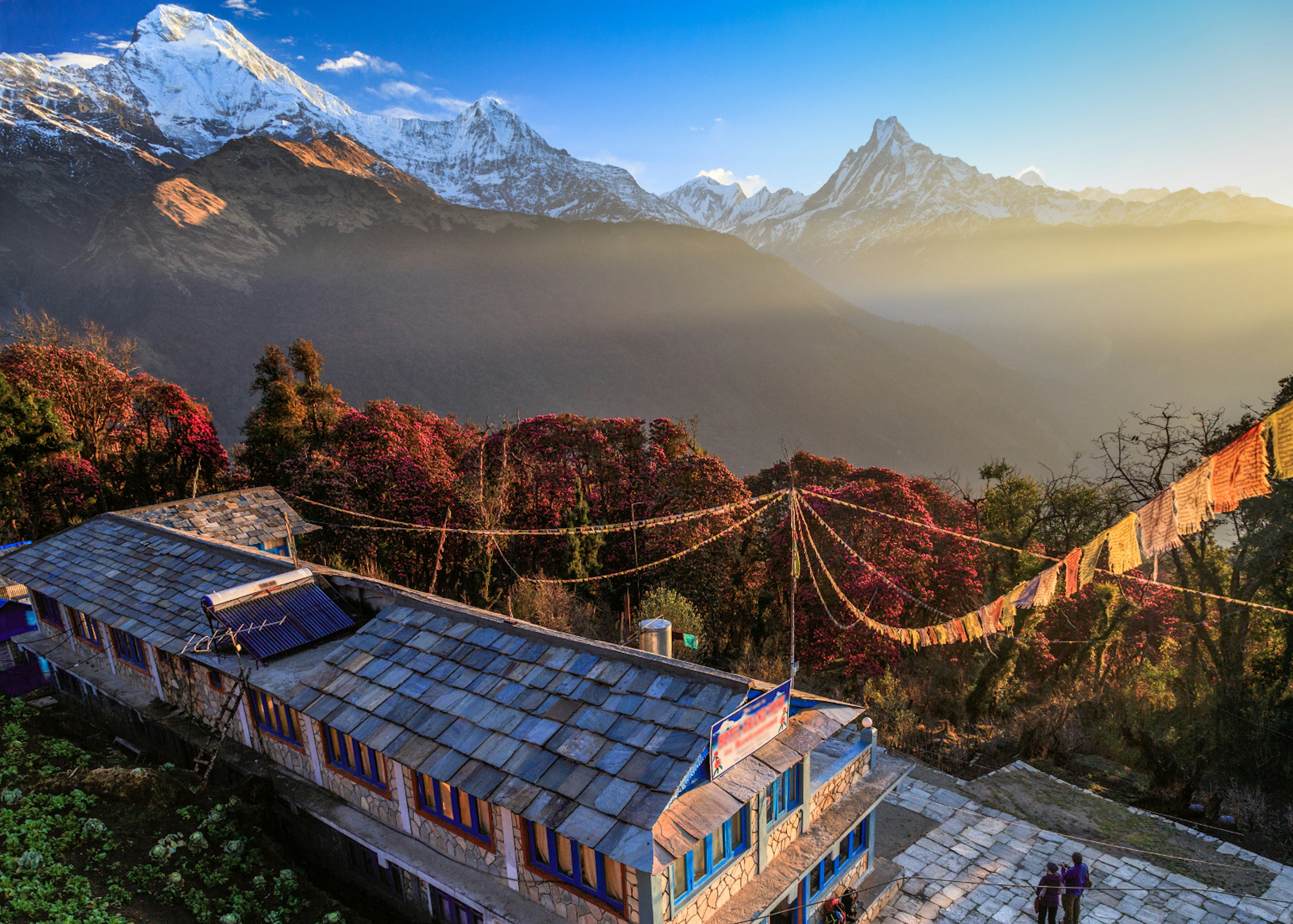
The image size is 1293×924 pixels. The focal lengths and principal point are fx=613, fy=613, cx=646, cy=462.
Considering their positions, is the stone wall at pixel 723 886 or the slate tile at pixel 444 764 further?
the slate tile at pixel 444 764

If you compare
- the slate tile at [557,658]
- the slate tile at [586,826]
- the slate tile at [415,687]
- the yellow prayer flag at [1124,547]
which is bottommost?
the slate tile at [586,826]

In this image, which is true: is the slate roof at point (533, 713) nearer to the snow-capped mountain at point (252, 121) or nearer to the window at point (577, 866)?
the window at point (577, 866)

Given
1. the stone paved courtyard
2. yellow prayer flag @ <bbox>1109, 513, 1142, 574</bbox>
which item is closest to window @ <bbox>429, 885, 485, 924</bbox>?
the stone paved courtyard

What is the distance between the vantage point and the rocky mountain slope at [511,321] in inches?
2739

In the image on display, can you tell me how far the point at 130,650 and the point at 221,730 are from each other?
3.77m

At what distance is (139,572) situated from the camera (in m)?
13.5

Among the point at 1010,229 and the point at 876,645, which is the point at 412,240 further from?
the point at 1010,229

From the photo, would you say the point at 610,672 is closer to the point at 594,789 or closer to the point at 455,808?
the point at 594,789

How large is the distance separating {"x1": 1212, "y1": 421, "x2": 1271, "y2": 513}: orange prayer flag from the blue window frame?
6745 mm

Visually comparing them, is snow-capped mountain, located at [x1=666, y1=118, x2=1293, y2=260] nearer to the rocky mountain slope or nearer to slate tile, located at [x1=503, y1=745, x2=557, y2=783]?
the rocky mountain slope

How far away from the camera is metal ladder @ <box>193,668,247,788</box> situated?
10.3 meters

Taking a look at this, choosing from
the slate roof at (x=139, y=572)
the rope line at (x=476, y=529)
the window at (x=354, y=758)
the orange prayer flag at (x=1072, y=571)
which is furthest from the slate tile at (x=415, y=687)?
the rope line at (x=476, y=529)

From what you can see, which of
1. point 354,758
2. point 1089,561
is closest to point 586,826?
point 354,758

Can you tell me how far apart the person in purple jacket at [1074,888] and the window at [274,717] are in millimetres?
12247
